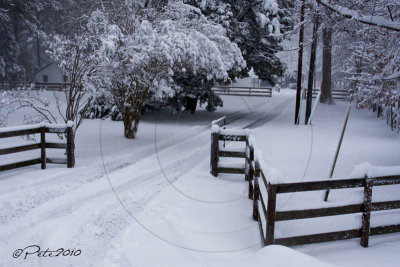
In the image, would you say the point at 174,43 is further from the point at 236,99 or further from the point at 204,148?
the point at 236,99

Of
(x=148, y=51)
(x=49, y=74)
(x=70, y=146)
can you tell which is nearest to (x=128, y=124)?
(x=148, y=51)

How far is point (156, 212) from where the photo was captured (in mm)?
6801

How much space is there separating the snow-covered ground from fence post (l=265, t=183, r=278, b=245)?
19cm

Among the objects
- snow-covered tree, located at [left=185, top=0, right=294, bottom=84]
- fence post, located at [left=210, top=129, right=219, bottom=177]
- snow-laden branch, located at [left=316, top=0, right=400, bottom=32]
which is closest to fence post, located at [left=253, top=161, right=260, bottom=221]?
fence post, located at [left=210, top=129, right=219, bottom=177]

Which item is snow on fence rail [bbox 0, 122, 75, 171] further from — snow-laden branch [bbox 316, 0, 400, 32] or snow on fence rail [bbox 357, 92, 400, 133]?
snow on fence rail [bbox 357, 92, 400, 133]

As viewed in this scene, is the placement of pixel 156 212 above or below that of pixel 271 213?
below

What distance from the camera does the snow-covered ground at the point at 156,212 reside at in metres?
5.11

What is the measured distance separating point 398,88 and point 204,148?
6932 millimetres

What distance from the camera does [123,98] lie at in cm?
1399

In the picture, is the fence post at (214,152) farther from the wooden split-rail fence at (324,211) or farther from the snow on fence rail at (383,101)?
the snow on fence rail at (383,101)

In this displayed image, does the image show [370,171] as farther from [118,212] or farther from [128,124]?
[128,124]

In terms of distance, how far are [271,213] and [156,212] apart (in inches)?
103

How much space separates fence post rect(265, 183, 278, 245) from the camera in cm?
495

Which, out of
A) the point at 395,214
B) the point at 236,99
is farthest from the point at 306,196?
the point at 236,99
